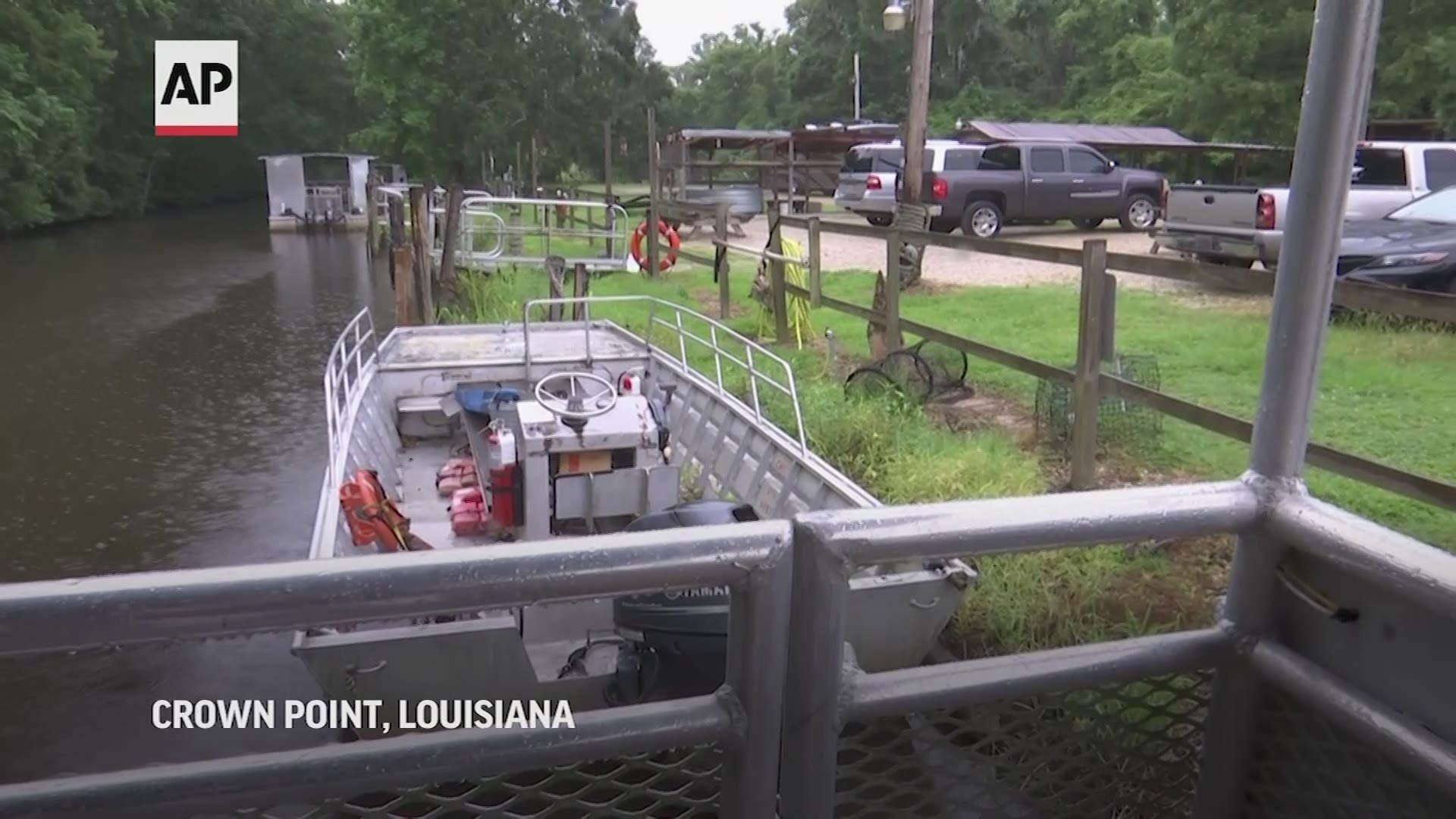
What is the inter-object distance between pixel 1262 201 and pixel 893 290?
4987 millimetres

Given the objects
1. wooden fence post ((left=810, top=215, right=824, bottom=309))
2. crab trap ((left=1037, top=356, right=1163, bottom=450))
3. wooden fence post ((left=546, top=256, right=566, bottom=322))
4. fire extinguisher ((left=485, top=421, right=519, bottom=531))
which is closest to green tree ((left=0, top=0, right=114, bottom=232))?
wooden fence post ((left=546, top=256, right=566, bottom=322))

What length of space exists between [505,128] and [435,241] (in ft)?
55.8

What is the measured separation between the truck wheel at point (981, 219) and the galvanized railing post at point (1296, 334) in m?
17.0

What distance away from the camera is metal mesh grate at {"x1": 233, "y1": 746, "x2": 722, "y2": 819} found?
145 cm

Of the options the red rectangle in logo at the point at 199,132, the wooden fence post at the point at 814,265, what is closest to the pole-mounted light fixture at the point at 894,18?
the wooden fence post at the point at 814,265

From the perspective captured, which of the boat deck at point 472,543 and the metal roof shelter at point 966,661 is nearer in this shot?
the metal roof shelter at point 966,661

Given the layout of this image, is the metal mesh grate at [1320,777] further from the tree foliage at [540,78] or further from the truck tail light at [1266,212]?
the tree foliage at [540,78]

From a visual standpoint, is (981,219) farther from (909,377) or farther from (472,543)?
(472,543)

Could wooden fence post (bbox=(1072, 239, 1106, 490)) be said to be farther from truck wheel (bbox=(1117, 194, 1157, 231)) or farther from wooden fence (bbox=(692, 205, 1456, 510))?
truck wheel (bbox=(1117, 194, 1157, 231))

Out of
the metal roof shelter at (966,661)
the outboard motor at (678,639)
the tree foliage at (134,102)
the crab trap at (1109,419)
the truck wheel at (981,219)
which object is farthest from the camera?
the tree foliage at (134,102)

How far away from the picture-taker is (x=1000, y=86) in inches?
1802

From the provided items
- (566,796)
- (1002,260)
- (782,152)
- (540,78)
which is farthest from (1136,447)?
(540,78)

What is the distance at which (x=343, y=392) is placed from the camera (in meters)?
7.11

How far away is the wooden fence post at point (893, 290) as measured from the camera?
8422 mm
